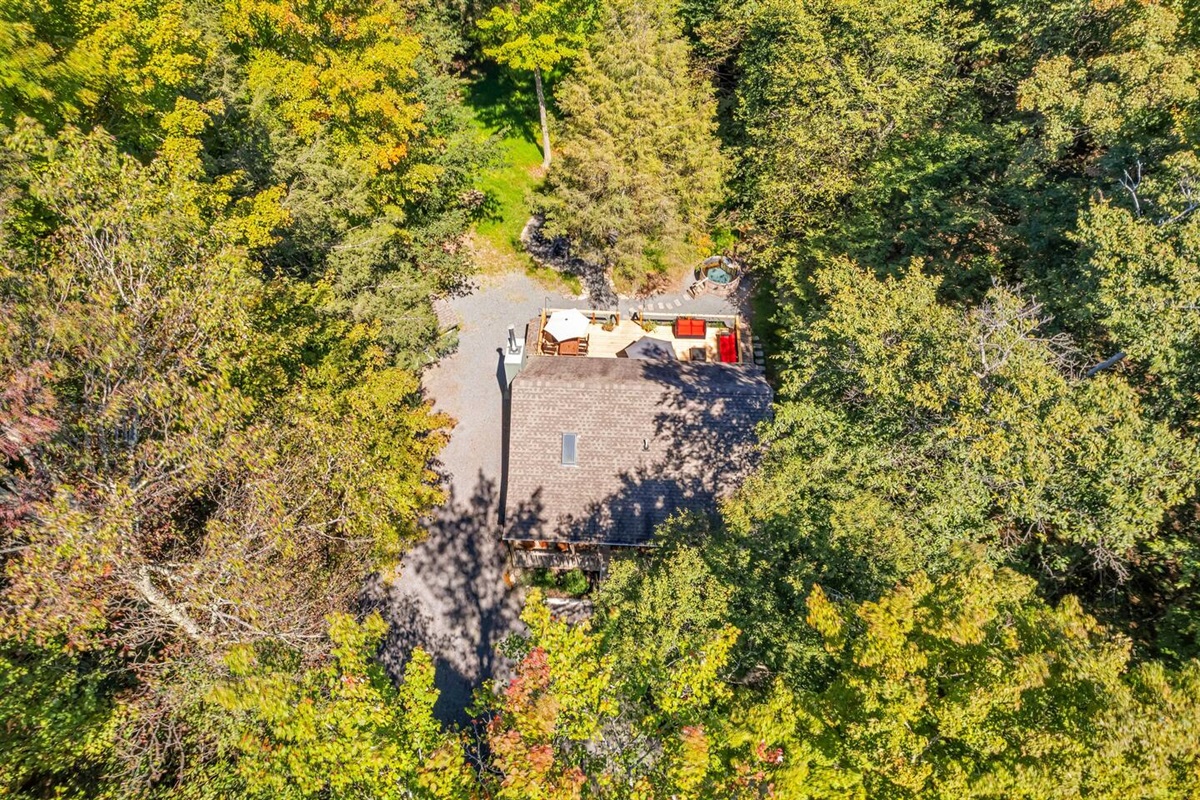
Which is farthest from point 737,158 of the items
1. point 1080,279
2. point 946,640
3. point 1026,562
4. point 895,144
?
point 946,640

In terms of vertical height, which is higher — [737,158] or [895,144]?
[737,158]

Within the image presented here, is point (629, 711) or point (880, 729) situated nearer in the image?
point (880, 729)

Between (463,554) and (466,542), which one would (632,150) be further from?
(463,554)

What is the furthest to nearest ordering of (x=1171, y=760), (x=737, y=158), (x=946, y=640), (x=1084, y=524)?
(x=737, y=158)
(x=1084, y=524)
(x=946, y=640)
(x=1171, y=760)

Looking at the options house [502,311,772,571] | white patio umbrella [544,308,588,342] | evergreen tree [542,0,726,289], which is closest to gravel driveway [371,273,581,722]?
house [502,311,772,571]

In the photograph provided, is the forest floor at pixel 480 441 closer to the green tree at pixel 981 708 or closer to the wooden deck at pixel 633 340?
the wooden deck at pixel 633 340

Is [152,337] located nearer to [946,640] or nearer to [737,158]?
[946,640]

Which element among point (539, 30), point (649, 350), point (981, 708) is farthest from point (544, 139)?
point (981, 708)

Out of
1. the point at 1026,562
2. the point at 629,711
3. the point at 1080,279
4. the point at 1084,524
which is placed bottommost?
the point at 629,711
